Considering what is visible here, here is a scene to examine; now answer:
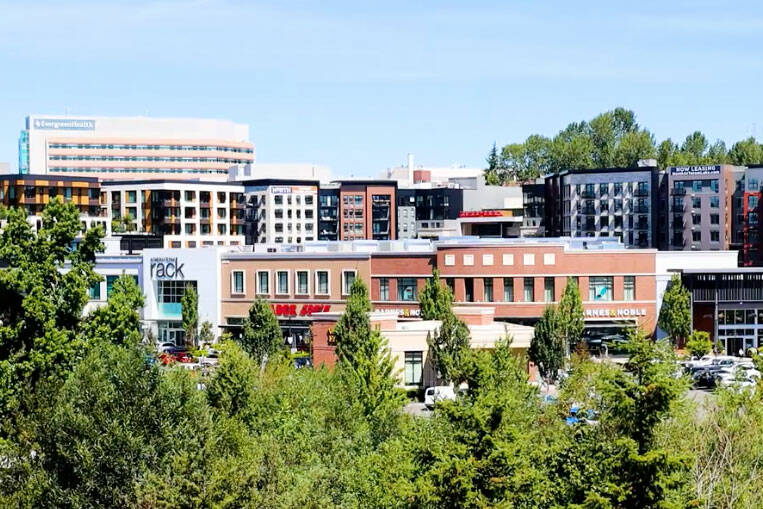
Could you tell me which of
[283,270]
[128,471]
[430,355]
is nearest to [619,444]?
[128,471]

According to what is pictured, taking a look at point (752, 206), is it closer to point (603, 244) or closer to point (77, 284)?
point (603, 244)

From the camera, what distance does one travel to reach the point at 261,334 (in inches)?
2906

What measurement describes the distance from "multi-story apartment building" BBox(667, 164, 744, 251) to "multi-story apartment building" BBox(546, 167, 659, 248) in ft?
11.5

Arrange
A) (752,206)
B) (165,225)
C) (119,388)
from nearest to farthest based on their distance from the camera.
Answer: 1. (119,388)
2. (752,206)
3. (165,225)

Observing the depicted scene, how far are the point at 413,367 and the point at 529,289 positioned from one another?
18890 millimetres

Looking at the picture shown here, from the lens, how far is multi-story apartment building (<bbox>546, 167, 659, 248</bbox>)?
452 feet

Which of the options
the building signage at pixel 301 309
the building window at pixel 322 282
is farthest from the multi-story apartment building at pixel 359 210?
the building window at pixel 322 282

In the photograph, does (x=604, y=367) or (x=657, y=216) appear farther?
(x=657, y=216)

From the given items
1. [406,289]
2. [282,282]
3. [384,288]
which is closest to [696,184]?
[406,289]

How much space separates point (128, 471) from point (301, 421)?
9.00 m

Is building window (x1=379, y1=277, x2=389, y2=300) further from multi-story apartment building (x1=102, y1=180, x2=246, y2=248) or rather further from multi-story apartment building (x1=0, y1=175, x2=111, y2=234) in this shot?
multi-story apartment building (x1=102, y1=180, x2=246, y2=248)

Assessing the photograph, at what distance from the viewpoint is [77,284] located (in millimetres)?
48750

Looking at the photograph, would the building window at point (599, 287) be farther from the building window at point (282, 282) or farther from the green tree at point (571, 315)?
the building window at point (282, 282)

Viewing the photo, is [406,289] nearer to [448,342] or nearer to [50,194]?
[448,342]
